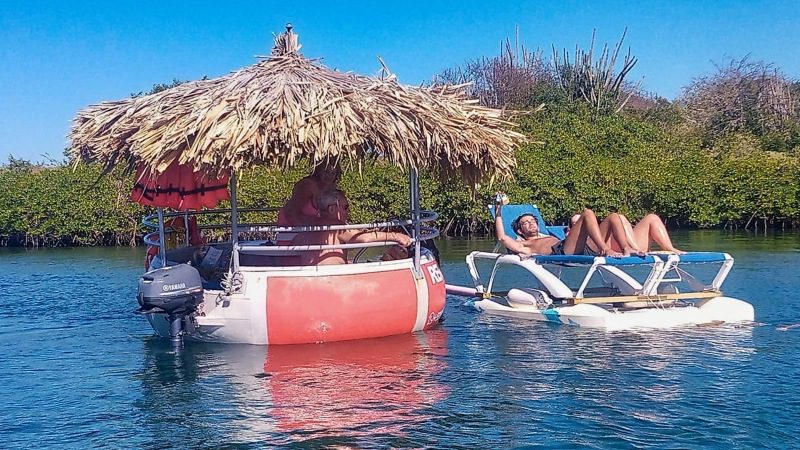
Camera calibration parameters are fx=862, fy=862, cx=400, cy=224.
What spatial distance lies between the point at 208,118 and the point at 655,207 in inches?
934

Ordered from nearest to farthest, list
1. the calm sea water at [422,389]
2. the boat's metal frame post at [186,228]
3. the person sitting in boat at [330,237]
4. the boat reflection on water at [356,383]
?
the calm sea water at [422,389] < the boat reflection on water at [356,383] < the person sitting in boat at [330,237] < the boat's metal frame post at [186,228]

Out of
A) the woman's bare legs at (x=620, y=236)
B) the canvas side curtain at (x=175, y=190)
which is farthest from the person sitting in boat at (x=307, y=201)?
the woman's bare legs at (x=620, y=236)

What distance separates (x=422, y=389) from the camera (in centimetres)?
798

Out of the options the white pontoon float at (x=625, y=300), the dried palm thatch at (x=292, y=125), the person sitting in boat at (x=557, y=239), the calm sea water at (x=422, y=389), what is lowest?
the calm sea water at (x=422, y=389)

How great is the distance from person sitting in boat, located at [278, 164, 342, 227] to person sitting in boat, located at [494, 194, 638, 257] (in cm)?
325

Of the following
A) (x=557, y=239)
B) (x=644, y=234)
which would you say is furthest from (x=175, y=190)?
(x=644, y=234)

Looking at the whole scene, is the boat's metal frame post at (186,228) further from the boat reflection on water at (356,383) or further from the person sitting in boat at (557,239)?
the person sitting in boat at (557,239)

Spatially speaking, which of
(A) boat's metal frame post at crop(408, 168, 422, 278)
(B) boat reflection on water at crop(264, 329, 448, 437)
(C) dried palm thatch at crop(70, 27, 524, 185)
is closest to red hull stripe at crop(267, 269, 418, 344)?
(B) boat reflection on water at crop(264, 329, 448, 437)

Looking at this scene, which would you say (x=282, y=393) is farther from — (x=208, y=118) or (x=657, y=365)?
(x=657, y=365)

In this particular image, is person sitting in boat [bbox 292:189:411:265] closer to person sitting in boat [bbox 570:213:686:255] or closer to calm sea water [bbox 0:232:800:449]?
calm sea water [bbox 0:232:800:449]

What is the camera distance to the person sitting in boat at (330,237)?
10102mm

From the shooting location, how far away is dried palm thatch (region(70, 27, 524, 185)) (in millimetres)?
8781

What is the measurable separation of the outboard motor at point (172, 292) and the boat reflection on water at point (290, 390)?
61 centimetres

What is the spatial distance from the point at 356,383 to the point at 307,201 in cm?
287
